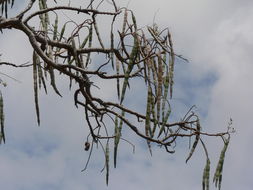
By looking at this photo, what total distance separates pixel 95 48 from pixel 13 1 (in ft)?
2.54

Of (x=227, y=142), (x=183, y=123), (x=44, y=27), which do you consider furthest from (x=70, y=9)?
(x=227, y=142)

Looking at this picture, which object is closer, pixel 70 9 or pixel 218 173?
pixel 218 173

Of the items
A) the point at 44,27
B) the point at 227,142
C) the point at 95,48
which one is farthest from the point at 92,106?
the point at 227,142

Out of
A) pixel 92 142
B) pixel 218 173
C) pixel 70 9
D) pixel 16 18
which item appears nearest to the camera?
pixel 218 173

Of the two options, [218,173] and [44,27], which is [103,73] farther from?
[218,173]

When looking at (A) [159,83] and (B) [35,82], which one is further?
(B) [35,82]

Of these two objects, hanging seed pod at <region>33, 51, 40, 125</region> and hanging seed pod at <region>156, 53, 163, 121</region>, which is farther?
hanging seed pod at <region>33, 51, 40, 125</region>

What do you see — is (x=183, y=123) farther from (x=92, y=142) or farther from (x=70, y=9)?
(x=70, y=9)

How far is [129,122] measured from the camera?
4.63 metres

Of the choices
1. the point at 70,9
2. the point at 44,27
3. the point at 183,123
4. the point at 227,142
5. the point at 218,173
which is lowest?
the point at 218,173

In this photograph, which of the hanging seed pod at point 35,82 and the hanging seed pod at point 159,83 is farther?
the hanging seed pod at point 35,82

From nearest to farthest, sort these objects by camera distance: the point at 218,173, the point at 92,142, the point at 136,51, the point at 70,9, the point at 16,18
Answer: the point at 136,51 → the point at 218,173 → the point at 16,18 → the point at 70,9 → the point at 92,142

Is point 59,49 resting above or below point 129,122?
above

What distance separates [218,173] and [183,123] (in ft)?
2.88
